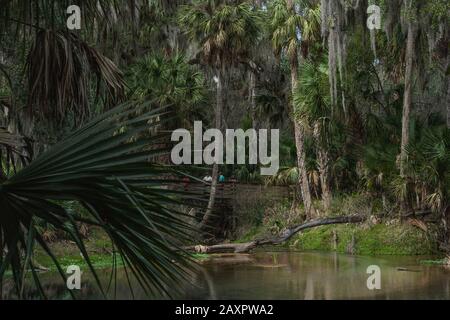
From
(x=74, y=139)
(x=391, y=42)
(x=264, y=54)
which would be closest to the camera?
(x=74, y=139)

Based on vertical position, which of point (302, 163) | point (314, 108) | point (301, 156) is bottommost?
point (302, 163)

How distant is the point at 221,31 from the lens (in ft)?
68.9

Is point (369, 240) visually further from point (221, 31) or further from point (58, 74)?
point (58, 74)

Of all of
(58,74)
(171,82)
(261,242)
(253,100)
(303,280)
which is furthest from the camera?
(253,100)

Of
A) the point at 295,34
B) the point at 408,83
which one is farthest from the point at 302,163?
the point at 408,83

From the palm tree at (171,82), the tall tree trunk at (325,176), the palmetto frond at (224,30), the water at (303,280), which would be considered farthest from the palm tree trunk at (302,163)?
the water at (303,280)

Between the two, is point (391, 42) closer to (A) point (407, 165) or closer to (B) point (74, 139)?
(A) point (407, 165)

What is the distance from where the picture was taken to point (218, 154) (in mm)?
22156

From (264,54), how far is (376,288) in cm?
1621

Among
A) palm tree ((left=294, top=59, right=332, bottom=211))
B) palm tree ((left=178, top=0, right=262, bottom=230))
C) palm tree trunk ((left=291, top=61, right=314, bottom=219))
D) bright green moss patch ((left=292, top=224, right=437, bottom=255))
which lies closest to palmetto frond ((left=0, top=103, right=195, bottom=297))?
bright green moss patch ((left=292, top=224, right=437, bottom=255))

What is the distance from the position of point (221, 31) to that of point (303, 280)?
11.4 meters

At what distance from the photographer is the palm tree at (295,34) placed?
20.4 metres
